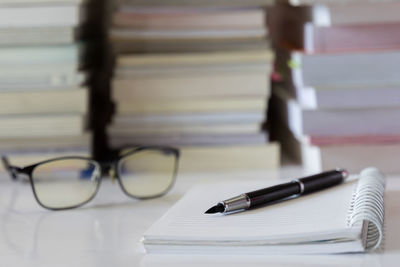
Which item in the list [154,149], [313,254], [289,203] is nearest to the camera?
[313,254]

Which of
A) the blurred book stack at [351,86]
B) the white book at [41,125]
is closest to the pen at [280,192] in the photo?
the blurred book stack at [351,86]

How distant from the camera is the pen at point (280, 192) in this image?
0.72 metres

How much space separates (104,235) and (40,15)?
0.41 meters

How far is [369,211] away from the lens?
66 centimetres

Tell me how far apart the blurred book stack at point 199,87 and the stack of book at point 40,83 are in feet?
0.24

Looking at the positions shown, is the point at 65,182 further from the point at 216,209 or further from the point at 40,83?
the point at 216,209

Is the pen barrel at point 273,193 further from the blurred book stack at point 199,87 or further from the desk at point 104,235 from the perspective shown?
the blurred book stack at point 199,87

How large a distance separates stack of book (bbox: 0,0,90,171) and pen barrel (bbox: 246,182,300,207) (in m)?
0.40

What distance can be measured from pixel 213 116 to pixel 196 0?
0.58ft

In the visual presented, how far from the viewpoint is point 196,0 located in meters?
1.11

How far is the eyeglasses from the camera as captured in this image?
2.98ft

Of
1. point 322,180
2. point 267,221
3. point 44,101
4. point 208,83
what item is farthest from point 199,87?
point 267,221

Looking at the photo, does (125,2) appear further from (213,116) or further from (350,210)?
(350,210)

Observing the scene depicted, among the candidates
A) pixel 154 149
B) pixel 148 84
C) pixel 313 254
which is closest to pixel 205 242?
pixel 313 254
